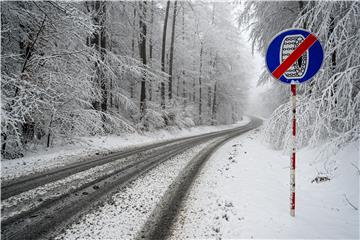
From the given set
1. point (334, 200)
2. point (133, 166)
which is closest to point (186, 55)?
point (133, 166)

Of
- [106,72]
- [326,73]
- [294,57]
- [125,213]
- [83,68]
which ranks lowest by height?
[125,213]

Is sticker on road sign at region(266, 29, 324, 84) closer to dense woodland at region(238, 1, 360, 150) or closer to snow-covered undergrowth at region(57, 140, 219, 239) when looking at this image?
dense woodland at region(238, 1, 360, 150)

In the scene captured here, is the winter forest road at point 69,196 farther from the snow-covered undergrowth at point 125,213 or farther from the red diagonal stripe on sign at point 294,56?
the red diagonal stripe on sign at point 294,56

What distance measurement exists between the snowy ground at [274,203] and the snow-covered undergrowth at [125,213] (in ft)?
2.23

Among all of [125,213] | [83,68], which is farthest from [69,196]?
[83,68]

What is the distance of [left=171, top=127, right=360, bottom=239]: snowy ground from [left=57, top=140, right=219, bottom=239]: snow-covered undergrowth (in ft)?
2.23

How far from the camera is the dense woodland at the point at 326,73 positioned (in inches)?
184

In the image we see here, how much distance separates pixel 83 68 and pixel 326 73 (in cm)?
948

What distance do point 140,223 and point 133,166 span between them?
313cm

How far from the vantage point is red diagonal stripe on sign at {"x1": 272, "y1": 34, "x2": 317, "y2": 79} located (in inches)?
120

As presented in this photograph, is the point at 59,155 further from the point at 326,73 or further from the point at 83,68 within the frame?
the point at 326,73

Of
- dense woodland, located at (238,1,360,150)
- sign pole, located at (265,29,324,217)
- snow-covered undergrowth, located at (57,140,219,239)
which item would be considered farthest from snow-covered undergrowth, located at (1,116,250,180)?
dense woodland, located at (238,1,360,150)

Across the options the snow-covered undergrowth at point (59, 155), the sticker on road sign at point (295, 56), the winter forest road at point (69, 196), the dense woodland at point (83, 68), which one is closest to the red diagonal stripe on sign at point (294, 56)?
the sticker on road sign at point (295, 56)

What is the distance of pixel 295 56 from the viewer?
10.2 feet
